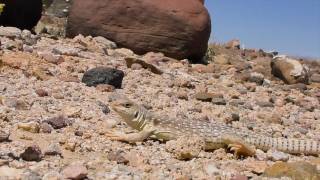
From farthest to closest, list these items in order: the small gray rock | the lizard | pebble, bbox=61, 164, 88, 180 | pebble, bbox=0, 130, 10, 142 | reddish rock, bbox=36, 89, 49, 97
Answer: the small gray rock
reddish rock, bbox=36, 89, 49, 97
the lizard
pebble, bbox=0, 130, 10, 142
pebble, bbox=61, 164, 88, 180

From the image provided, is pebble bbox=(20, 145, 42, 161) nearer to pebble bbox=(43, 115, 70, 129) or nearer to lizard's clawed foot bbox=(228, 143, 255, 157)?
pebble bbox=(43, 115, 70, 129)

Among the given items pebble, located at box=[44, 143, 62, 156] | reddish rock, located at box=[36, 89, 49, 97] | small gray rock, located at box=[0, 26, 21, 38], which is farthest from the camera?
small gray rock, located at box=[0, 26, 21, 38]

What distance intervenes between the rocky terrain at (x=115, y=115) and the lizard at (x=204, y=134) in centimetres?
12

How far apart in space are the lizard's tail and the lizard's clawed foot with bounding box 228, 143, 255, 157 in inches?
15.3

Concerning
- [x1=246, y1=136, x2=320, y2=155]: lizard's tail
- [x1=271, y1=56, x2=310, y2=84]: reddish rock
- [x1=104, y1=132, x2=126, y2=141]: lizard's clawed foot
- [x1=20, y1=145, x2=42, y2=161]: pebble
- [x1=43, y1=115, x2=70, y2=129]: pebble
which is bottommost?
[x1=271, y1=56, x2=310, y2=84]: reddish rock

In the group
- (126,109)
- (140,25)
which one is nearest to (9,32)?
(140,25)

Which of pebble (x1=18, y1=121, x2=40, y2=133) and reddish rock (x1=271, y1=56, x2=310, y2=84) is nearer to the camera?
pebble (x1=18, y1=121, x2=40, y2=133)

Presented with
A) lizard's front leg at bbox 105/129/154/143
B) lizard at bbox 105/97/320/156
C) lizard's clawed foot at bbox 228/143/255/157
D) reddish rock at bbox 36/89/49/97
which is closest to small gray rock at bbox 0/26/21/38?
reddish rock at bbox 36/89/49/97

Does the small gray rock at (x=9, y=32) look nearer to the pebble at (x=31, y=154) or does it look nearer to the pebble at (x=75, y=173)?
the pebble at (x=31, y=154)

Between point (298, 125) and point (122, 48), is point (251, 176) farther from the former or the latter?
point (122, 48)

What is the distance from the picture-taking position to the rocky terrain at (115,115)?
458cm

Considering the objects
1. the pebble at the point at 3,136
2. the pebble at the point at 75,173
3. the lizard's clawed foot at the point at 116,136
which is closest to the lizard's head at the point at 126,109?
the lizard's clawed foot at the point at 116,136

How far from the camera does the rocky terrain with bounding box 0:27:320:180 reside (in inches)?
180

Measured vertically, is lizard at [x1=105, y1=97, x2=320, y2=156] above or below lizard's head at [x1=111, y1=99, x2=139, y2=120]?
below
